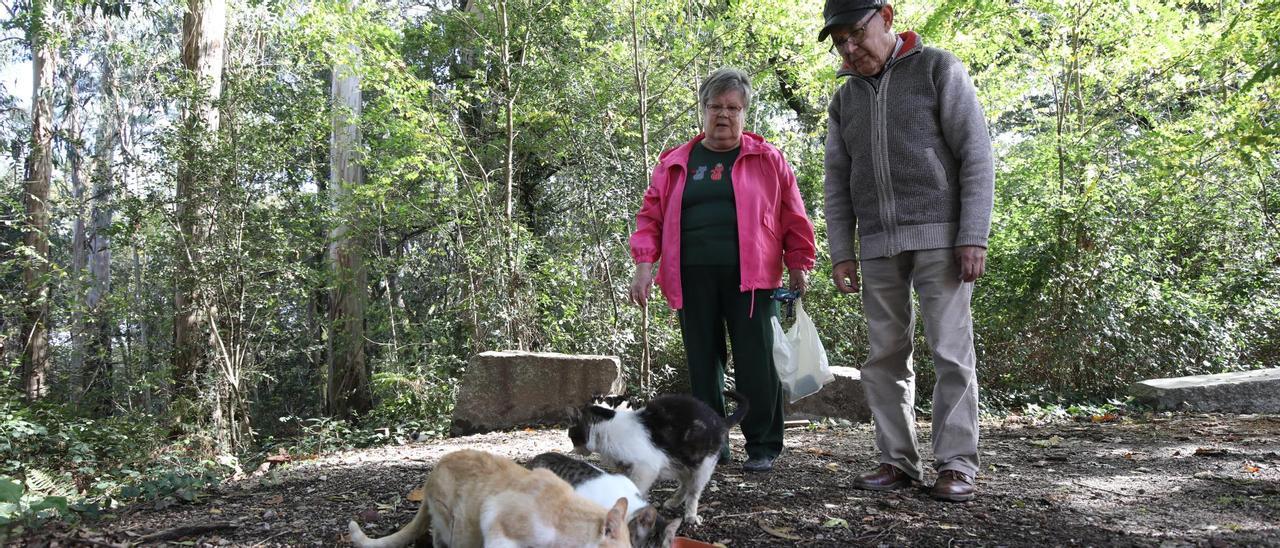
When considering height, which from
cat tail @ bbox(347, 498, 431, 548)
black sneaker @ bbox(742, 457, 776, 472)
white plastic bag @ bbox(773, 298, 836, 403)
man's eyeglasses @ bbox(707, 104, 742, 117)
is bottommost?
black sneaker @ bbox(742, 457, 776, 472)

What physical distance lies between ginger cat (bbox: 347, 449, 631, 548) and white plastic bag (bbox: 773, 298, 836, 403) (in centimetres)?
182

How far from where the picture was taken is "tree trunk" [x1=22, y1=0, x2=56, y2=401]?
33.6 ft

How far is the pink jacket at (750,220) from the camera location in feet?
13.0

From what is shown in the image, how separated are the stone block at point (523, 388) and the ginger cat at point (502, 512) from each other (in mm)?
4261

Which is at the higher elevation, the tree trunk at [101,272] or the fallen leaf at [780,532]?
the tree trunk at [101,272]

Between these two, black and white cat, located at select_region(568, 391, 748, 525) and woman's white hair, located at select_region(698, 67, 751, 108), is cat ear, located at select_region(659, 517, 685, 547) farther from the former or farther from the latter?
woman's white hair, located at select_region(698, 67, 751, 108)

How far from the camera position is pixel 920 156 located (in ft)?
11.2

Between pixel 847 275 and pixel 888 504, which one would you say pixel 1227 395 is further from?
pixel 888 504

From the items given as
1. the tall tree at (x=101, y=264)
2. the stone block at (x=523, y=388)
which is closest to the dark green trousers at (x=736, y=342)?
the stone block at (x=523, y=388)

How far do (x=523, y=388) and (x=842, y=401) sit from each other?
9.16 feet

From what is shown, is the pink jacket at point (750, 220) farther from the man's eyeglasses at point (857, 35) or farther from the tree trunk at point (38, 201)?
the tree trunk at point (38, 201)

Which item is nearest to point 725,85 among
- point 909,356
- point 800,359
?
point 800,359

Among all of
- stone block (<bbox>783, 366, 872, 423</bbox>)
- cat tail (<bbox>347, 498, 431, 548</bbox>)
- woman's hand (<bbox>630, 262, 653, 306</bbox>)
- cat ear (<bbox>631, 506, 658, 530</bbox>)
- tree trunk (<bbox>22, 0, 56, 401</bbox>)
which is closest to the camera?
cat ear (<bbox>631, 506, 658, 530</bbox>)

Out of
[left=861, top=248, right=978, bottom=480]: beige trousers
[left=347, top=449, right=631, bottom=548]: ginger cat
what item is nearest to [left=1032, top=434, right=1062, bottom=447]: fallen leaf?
[left=861, top=248, right=978, bottom=480]: beige trousers
